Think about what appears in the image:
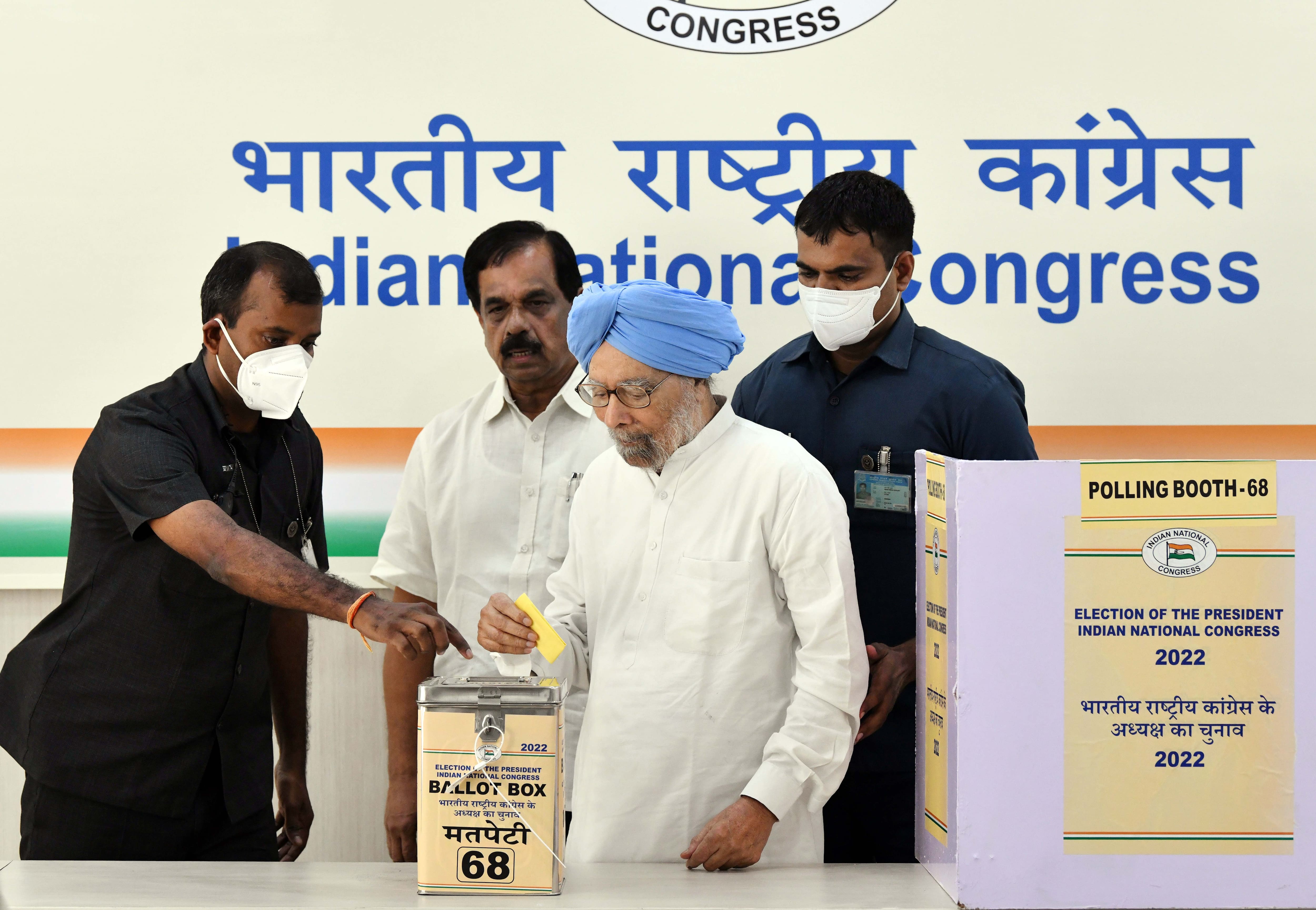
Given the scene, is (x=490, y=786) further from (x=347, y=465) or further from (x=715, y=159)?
(x=715, y=159)

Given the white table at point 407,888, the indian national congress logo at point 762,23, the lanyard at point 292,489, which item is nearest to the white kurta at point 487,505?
the lanyard at point 292,489

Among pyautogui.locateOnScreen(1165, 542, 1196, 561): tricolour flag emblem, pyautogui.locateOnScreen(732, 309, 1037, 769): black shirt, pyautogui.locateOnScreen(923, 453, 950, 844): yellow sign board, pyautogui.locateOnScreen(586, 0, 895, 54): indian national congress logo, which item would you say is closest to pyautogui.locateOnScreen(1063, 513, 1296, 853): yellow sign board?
pyautogui.locateOnScreen(1165, 542, 1196, 561): tricolour flag emblem

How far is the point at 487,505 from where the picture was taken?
238 cm

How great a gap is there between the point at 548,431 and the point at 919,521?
1017 mm

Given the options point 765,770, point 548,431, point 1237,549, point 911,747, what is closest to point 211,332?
point 548,431

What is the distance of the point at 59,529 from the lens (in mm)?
2740

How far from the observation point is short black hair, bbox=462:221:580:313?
7.84 feet

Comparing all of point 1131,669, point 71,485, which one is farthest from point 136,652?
point 1131,669

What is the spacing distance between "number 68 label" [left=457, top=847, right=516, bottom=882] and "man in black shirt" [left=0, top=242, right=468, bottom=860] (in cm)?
75

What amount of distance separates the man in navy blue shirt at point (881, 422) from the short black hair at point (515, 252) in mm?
501

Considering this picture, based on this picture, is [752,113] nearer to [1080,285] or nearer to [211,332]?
[1080,285]

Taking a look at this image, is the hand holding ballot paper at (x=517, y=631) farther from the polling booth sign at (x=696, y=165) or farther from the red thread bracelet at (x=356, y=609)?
the polling booth sign at (x=696, y=165)

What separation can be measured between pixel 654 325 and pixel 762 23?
1.23m

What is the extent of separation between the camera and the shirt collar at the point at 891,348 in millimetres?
2264
